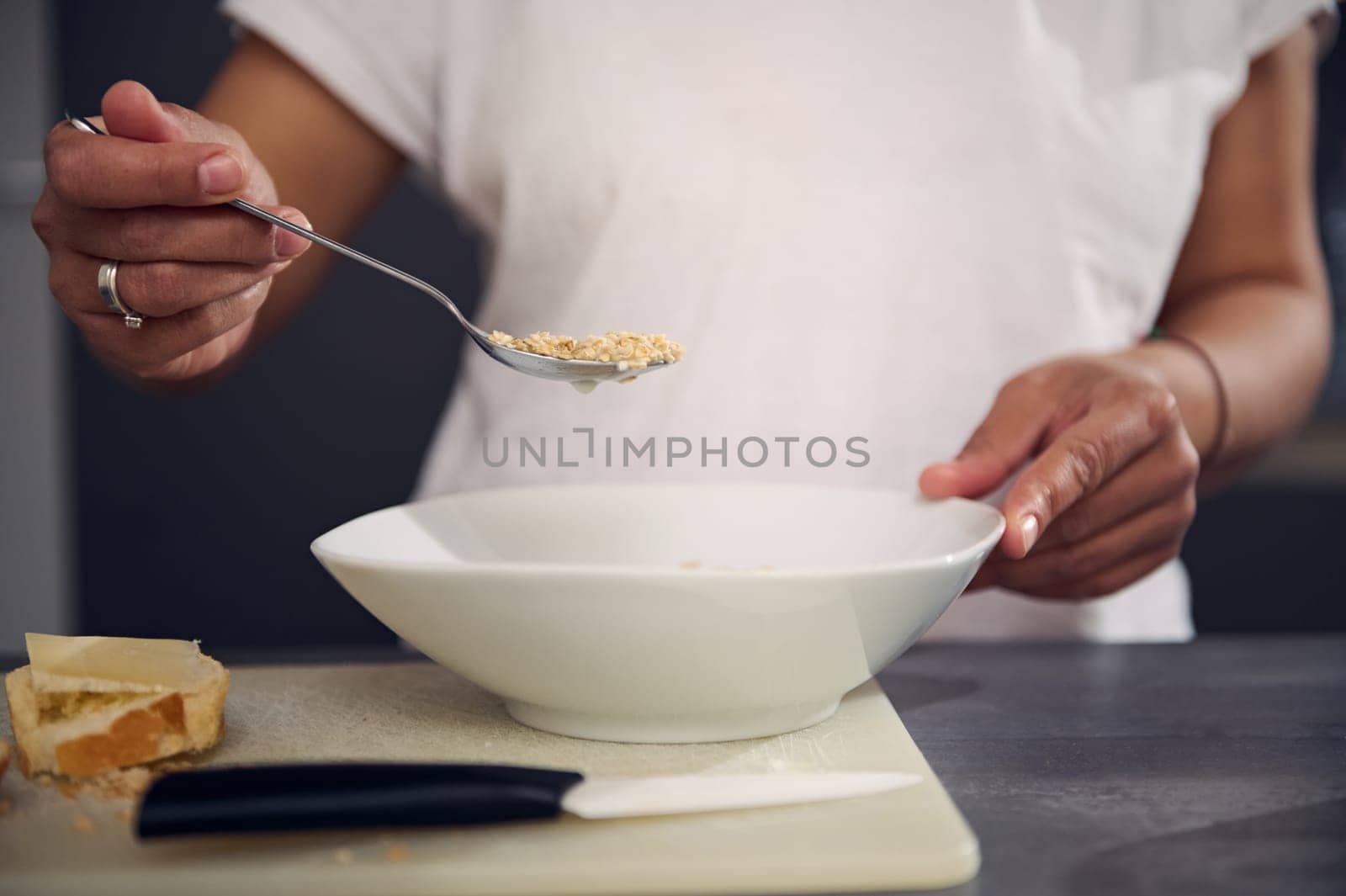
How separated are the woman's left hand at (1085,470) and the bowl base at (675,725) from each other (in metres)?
0.19

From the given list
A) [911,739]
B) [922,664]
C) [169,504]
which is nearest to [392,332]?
[169,504]

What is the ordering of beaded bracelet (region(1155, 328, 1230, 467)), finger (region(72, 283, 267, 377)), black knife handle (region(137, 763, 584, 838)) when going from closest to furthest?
black knife handle (region(137, 763, 584, 838)) → finger (region(72, 283, 267, 377)) → beaded bracelet (region(1155, 328, 1230, 467))

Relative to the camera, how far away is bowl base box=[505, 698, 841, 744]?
502 millimetres

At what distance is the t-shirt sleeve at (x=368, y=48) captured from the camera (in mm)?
912

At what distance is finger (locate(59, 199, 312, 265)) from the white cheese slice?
0.64ft

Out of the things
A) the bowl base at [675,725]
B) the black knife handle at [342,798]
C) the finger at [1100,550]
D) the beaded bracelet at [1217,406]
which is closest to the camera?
the black knife handle at [342,798]

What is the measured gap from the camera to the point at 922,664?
0.70 meters

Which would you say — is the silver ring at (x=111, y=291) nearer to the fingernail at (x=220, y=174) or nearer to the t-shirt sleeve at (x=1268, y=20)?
the fingernail at (x=220, y=174)

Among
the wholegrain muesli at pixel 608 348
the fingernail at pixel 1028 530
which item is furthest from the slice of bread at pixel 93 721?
the fingernail at pixel 1028 530

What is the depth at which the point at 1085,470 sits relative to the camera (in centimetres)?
64

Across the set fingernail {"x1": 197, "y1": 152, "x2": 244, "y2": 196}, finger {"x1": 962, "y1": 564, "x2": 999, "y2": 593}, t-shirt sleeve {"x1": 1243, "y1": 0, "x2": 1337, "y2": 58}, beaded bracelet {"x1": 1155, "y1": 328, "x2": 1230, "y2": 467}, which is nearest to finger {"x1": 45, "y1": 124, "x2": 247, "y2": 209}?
fingernail {"x1": 197, "y1": 152, "x2": 244, "y2": 196}

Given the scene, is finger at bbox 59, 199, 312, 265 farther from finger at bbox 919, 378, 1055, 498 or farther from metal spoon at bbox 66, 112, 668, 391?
finger at bbox 919, 378, 1055, 498

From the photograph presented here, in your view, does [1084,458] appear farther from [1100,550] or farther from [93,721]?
[93,721]

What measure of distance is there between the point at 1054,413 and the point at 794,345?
0.28 m
